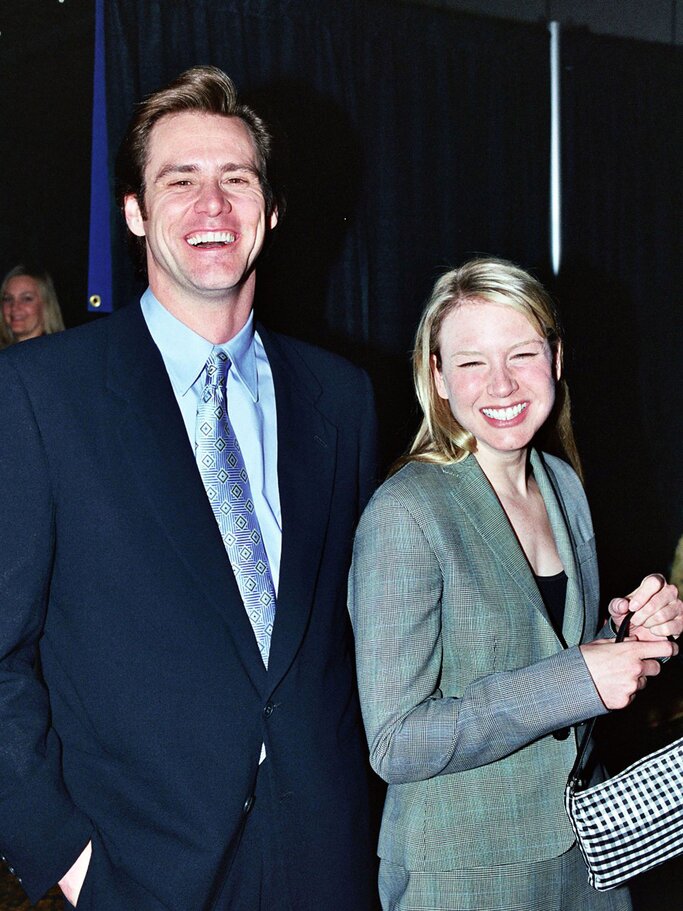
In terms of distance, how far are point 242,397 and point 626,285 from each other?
179 inches

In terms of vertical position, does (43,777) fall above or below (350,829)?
above

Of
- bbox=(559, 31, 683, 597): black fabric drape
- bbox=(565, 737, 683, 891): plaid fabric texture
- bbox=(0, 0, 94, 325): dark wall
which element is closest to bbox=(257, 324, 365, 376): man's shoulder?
bbox=(565, 737, 683, 891): plaid fabric texture

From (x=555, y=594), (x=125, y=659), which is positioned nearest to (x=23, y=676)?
(x=125, y=659)

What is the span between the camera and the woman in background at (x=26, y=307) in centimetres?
502

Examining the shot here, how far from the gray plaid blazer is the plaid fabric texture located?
6cm

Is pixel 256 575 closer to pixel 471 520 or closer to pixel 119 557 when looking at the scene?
pixel 119 557

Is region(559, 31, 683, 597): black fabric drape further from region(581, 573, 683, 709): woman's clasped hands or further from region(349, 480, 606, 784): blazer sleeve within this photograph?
region(349, 480, 606, 784): blazer sleeve

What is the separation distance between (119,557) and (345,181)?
12.0 ft

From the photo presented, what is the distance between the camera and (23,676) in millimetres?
1784

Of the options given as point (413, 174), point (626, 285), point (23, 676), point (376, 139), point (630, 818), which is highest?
point (376, 139)

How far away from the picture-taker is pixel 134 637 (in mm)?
1749

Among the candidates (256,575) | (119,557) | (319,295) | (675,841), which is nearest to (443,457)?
(256,575)

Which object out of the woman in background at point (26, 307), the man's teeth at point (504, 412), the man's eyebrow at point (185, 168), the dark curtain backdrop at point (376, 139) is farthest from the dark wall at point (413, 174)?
the man's teeth at point (504, 412)

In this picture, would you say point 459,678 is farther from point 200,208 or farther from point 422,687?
point 200,208
